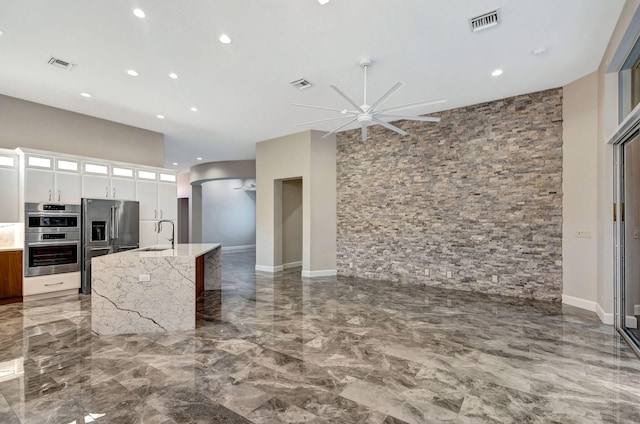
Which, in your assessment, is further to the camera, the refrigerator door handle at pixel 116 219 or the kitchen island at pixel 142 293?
the refrigerator door handle at pixel 116 219

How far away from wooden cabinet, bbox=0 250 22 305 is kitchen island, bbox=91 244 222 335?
2466 mm

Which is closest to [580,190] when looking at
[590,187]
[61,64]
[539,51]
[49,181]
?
[590,187]

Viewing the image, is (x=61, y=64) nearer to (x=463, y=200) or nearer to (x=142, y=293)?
(x=142, y=293)

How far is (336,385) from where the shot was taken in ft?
7.89

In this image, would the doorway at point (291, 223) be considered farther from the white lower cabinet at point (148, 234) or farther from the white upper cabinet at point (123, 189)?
the white upper cabinet at point (123, 189)

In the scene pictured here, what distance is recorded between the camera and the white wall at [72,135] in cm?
518

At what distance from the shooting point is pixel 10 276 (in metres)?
4.73

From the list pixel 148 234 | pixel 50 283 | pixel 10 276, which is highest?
pixel 148 234

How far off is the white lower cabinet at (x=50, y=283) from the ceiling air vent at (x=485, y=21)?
6.90 meters

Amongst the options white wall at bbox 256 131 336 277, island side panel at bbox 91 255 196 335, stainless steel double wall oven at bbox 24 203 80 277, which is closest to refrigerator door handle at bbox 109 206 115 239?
stainless steel double wall oven at bbox 24 203 80 277

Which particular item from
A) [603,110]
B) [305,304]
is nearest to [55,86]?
[305,304]

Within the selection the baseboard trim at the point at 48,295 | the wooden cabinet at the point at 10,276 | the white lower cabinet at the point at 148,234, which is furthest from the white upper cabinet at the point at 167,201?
the wooden cabinet at the point at 10,276

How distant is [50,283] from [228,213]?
8.32 meters

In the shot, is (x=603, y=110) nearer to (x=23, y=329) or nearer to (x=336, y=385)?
(x=336, y=385)
